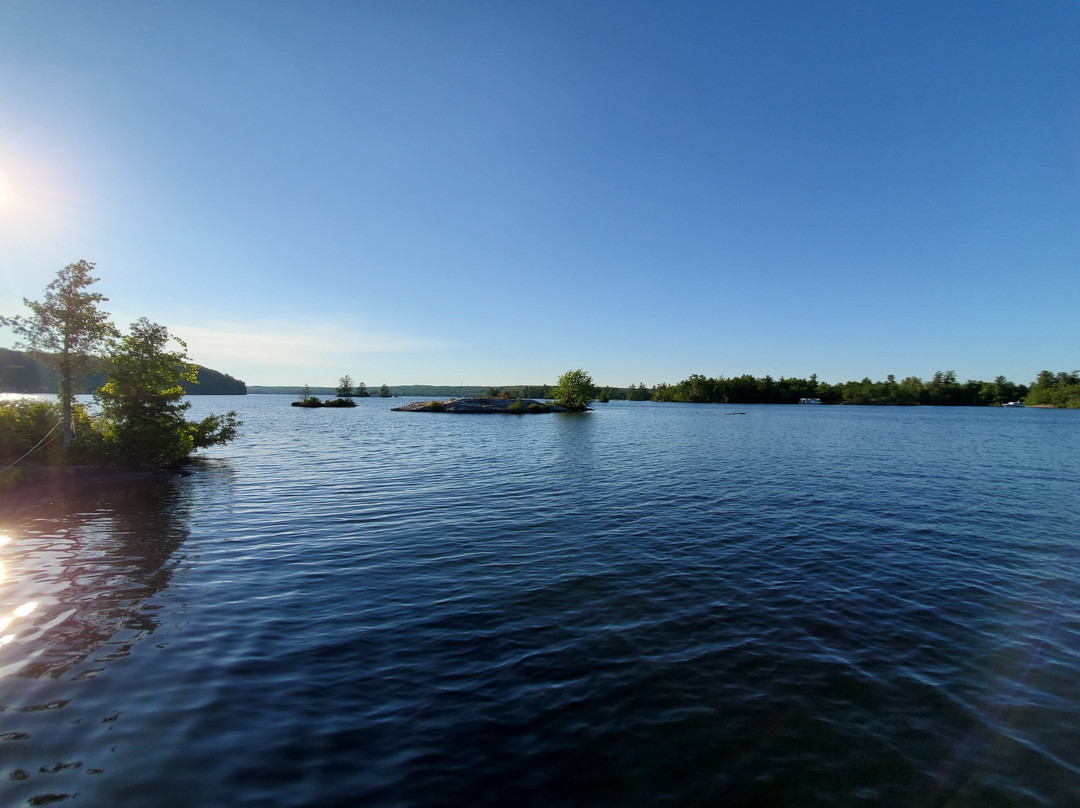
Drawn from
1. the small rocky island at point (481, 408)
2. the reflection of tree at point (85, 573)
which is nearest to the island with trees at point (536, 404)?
the small rocky island at point (481, 408)

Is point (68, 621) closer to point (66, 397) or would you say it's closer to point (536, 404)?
point (66, 397)

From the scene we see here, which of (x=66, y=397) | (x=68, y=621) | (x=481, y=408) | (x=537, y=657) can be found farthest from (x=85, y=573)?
(x=481, y=408)

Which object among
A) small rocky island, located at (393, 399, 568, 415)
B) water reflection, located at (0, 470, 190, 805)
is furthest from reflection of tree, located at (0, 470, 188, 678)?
small rocky island, located at (393, 399, 568, 415)

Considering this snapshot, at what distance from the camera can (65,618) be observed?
11750 millimetres

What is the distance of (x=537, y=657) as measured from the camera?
1018 centimetres

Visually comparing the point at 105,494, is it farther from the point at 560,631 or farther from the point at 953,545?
the point at 953,545

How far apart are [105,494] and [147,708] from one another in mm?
27566

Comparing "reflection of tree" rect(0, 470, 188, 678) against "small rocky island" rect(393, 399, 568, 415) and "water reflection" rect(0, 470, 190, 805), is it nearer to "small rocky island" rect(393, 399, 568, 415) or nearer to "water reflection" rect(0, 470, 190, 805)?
"water reflection" rect(0, 470, 190, 805)

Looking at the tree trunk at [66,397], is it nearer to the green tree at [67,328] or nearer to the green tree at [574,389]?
the green tree at [67,328]

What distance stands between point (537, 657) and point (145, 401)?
127ft

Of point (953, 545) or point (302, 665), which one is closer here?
point (302, 665)

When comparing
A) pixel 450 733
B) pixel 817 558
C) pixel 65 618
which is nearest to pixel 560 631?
pixel 450 733

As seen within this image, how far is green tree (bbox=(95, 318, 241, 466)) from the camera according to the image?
33.8 m

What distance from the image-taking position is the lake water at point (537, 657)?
22.7ft
